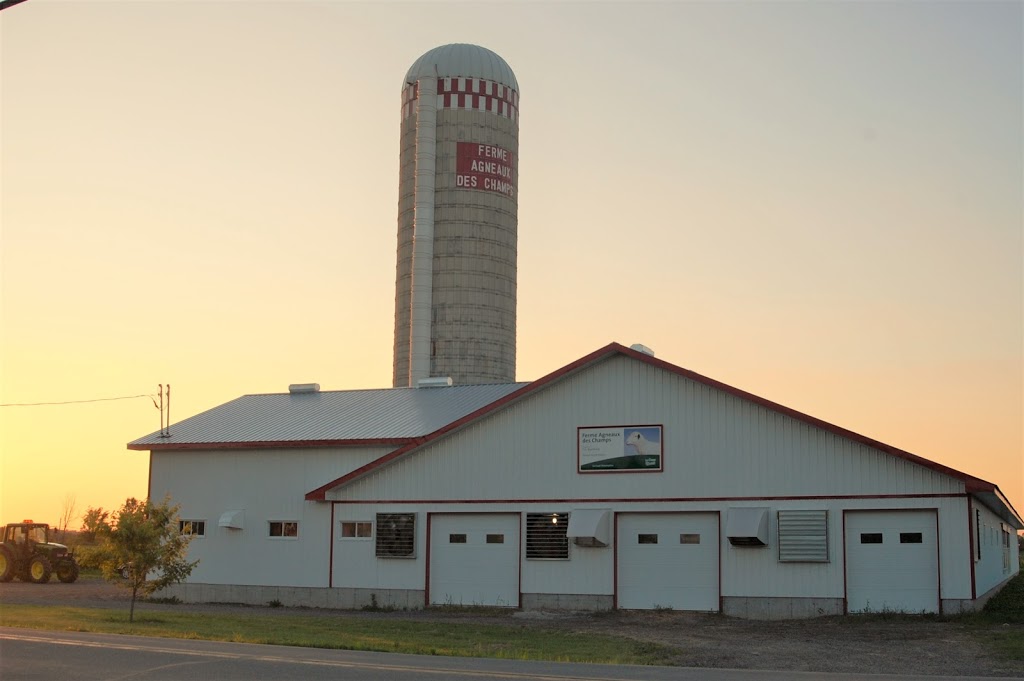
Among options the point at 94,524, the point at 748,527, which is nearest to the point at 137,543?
the point at 94,524

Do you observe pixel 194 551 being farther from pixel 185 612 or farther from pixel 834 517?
pixel 834 517

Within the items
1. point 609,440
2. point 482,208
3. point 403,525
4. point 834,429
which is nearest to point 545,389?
point 609,440

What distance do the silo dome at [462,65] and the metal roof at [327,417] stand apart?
28.0 meters

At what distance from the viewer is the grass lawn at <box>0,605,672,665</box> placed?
20797 millimetres

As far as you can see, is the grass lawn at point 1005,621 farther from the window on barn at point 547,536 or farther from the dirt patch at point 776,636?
the window on barn at point 547,536

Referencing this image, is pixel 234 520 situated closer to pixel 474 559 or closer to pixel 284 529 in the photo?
pixel 284 529

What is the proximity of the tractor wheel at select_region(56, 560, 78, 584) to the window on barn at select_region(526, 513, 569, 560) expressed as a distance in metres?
23.5

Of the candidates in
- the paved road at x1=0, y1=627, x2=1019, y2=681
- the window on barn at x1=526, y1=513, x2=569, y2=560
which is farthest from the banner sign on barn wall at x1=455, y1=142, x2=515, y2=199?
the paved road at x1=0, y1=627, x2=1019, y2=681

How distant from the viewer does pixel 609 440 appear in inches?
1289

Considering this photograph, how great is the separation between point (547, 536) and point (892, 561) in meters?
9.47

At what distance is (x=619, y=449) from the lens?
1283 inches

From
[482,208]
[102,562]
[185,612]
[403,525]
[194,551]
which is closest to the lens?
[102,562]

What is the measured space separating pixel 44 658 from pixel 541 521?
57.1ft

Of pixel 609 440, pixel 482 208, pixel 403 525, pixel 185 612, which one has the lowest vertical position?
pixel 185 612
